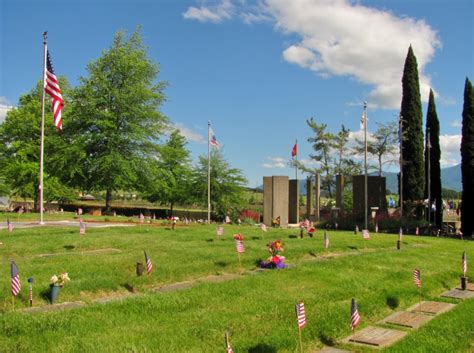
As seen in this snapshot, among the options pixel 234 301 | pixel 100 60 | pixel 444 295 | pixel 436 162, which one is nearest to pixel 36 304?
pixel 234 301

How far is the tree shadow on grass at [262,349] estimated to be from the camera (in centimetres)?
593

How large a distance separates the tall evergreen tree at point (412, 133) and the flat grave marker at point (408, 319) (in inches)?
1209

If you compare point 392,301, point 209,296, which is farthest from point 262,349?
point 392,301

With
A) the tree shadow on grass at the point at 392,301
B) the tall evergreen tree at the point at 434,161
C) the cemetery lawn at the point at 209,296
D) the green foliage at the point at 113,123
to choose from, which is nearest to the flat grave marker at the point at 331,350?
the cemetery lawn at the point at 209,296

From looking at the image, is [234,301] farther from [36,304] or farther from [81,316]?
[36,304]

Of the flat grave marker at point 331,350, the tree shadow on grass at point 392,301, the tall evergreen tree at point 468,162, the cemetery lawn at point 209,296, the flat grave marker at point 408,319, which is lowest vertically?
the flat grave marker at point 331,350

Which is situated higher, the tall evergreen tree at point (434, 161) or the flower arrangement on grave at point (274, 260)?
the tall evergreen tree at point (434, 161)

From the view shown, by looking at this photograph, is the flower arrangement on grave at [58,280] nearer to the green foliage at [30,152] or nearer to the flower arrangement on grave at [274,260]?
the flower arrangement on grave at [274,260]

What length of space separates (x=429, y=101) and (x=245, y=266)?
34.8 meters

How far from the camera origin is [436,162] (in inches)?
1582

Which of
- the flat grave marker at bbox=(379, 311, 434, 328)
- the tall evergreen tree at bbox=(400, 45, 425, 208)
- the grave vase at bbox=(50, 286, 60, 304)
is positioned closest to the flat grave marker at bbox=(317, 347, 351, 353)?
the flat grave marker at bbox=(379, 311, 434, 328)

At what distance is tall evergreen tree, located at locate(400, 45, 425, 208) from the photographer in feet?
123

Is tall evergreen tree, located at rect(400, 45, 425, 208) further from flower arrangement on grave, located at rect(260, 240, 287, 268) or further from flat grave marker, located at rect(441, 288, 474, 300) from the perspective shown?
flower arrangement on grave, located at rect(260, 240, 287, 268)

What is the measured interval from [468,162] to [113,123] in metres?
25.2
